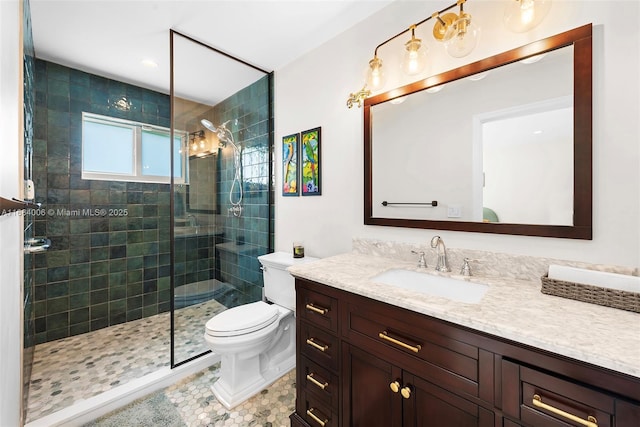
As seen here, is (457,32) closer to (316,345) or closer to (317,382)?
(316,345)

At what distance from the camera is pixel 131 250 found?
270 centimetres

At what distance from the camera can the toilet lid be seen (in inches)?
63.5

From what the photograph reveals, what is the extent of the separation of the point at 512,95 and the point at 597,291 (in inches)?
34.5

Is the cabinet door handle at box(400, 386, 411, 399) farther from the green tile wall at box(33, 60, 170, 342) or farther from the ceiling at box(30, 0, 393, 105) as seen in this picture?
the green tile wall at box(33, 60, 170, 342)

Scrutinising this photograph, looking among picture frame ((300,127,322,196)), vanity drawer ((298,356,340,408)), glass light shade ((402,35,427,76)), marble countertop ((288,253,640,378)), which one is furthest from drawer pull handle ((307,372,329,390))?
glass light shade ((402,35,427,76))

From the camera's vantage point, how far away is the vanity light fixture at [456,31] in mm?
1084

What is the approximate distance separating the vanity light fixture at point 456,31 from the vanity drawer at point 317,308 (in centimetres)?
121

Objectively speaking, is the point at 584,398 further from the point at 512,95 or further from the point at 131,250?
the point at 131,250

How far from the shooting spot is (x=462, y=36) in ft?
3.97

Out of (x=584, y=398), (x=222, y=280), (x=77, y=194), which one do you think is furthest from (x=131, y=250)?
(x=584, y=398)

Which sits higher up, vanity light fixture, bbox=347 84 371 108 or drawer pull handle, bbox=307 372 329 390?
vanity light fixture, bbox=347 84 371 108

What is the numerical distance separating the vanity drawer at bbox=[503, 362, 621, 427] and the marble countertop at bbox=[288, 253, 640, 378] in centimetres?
9

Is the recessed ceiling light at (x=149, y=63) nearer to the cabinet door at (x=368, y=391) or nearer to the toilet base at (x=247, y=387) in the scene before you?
the toilet base at (x=247, y=387)

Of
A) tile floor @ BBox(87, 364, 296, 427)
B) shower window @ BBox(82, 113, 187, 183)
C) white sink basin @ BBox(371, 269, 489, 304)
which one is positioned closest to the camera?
white sink basin @ BBox(371, 269, 489, 304)
